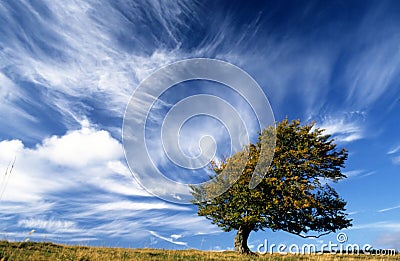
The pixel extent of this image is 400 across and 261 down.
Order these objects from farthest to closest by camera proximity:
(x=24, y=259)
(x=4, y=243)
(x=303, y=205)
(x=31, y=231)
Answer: (x=303, y=205) < (x=4, y=243) < (x=24, y=259) < (x=31, y=231)

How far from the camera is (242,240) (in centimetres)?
3075

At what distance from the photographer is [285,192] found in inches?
1135

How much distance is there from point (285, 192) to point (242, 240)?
6.30 metres

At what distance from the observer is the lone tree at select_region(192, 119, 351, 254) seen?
28562 mm

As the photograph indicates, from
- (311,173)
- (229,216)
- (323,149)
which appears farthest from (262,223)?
(323,149)

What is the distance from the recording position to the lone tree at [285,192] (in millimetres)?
28562

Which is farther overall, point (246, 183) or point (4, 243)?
point (246, 183)

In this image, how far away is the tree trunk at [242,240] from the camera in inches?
1206

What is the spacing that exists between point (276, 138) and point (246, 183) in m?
5.14

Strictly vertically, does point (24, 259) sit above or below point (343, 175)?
below

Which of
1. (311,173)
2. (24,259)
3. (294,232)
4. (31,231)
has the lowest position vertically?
(24,259)

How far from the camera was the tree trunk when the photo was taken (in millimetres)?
30625

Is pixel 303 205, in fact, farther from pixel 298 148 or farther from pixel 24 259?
pixel 24 259

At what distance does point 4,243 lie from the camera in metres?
17.4
